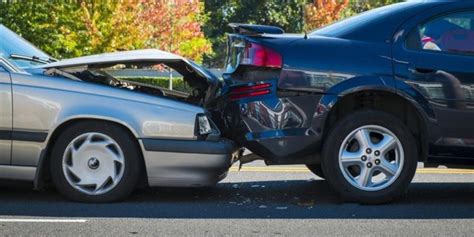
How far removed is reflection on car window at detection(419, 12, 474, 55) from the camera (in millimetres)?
5605

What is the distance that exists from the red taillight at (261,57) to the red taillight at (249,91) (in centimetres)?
17

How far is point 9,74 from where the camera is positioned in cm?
547

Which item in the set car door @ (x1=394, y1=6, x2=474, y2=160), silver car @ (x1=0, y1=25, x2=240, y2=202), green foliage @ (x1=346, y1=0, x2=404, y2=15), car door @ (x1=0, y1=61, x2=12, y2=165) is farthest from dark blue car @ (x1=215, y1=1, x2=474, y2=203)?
green foliage @ (x1=346, y1=0, x2=404, y2=15)

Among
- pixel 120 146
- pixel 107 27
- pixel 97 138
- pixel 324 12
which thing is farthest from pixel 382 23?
pixel 324 12

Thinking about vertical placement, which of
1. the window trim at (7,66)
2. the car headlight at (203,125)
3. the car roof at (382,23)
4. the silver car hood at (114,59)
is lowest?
the car headlight at (203,125)

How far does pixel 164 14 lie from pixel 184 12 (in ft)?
3.56

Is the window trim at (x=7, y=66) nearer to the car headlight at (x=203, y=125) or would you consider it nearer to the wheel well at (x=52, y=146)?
the wheel well at (x=52, y=146)

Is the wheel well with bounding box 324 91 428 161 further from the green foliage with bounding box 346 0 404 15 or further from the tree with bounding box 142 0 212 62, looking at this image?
the green foliage with bounding box 346 0 404 15

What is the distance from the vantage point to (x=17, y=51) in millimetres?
6121

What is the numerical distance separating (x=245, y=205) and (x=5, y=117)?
2075 mm

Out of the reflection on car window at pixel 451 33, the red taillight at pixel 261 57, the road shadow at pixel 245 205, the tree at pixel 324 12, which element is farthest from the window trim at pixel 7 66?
the tree at pixel 324 12

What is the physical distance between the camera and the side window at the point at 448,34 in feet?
18.3

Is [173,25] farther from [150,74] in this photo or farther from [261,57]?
[261,57]

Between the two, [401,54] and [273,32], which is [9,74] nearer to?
[273,32]
